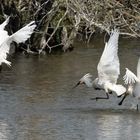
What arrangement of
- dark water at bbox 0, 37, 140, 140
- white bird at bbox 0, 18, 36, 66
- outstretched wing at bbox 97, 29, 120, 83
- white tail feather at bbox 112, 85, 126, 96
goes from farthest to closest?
white tail feather at bbox 112, 85, 126, 96 < outstretched wing at bbox 97, 29, 120, 83 < white bird at bbox 0, 18, 36, 66 < dark water at bbox 0, 37, 140, 140

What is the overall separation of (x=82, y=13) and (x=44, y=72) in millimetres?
2193

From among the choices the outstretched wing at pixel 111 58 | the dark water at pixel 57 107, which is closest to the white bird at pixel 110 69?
the outstretched wing at pixel 111 58

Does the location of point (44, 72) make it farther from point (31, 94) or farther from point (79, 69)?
point (31, 94)

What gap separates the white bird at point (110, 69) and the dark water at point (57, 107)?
0.27 meters

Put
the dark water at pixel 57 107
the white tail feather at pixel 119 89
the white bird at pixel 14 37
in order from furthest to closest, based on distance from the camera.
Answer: the white tail feather at pixel 119 89
the white bird at pixel 14 37
the dark water at pixel 57 107

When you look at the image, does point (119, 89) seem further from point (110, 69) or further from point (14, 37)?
point (14, 37)

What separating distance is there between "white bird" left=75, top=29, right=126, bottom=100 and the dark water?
269 mm

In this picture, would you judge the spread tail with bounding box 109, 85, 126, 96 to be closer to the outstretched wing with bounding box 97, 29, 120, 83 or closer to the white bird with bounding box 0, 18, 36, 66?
the outstretched wing with bounding box 97, 29, 120, 83

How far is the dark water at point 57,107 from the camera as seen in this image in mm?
11492

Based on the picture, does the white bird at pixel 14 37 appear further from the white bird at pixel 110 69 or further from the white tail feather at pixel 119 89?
the white tail feather at pixel 119 89

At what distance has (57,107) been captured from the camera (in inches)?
542

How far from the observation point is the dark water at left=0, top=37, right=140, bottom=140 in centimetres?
1149

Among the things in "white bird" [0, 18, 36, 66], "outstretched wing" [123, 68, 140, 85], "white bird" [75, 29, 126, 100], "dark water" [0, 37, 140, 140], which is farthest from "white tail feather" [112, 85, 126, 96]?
"white bird" [0, 18, 36, 66]

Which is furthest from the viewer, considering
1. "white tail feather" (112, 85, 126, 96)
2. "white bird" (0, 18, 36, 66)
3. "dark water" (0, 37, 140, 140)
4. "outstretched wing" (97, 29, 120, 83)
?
"white tail feather" (112, 85, 126, 96)
